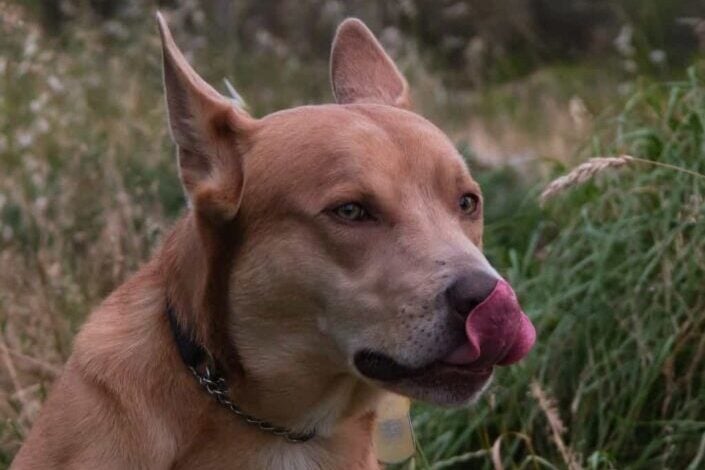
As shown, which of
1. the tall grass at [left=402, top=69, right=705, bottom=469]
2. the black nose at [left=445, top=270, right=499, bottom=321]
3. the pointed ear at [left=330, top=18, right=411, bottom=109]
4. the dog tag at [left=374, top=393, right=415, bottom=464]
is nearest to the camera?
the black nose at [left=445, top=270, right=499, bottom=321]

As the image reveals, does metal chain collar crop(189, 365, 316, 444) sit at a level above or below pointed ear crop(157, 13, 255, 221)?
below

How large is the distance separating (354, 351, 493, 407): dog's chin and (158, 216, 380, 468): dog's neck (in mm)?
267

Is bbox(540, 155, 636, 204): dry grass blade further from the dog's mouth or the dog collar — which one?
the dog collar

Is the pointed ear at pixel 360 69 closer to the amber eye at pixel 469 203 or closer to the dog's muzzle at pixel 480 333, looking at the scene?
the amber eye at pixel 469 203

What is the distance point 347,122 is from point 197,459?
0.95m

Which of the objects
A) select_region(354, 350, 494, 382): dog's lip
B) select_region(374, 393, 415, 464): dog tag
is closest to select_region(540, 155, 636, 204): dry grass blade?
select_region(374, 393, 415, 464): dog tag

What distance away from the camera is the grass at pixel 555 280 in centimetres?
559

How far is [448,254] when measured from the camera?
12.6ft

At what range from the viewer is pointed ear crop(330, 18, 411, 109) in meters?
4.89

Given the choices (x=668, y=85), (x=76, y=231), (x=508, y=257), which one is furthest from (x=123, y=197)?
(x=668, y=85)

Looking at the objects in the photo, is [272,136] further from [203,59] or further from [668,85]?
[203,59]

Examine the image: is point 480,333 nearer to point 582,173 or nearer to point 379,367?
point 379,367

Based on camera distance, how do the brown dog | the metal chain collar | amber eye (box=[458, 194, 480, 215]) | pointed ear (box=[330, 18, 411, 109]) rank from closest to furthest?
1. the brown dog
2. the metal chain collar
3. amber eye (box=[458, 194, 480, 215])
4. pointed ear (box=[330, 18, 411, 109])

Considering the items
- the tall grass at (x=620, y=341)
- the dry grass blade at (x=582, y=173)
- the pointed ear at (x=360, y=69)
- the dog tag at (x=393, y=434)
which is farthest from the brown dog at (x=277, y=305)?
the tall grass at (x=620, y=341)
